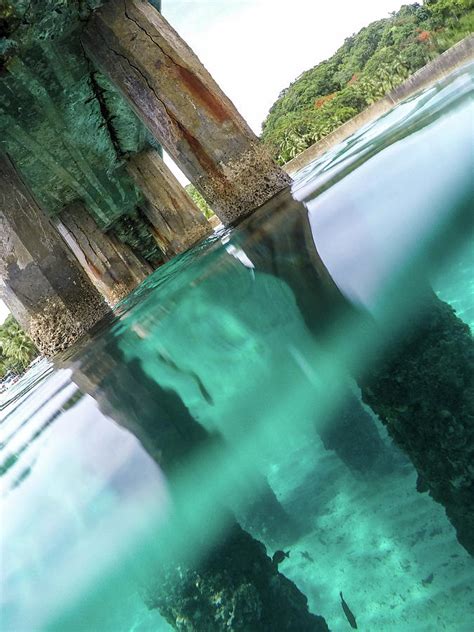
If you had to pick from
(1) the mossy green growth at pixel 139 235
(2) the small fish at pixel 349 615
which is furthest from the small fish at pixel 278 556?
(1) the mossy green growth at pixel 139 235

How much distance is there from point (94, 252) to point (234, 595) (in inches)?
432

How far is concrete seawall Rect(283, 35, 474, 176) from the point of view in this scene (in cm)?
1056

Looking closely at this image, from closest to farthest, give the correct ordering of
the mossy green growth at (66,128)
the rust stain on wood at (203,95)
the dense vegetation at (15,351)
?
the rust stain on wood at (203,95) < the mossy green growth at (66,128) < the dense vegetation at (15,351)

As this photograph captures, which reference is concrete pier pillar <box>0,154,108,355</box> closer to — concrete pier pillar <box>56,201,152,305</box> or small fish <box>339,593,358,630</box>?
small fish <box>339,593,358,630</box>

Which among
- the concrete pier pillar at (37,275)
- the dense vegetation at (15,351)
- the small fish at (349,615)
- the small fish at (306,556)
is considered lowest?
the small fish at (349,615)

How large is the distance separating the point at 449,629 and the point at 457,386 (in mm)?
792

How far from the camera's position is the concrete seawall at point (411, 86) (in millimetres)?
10562

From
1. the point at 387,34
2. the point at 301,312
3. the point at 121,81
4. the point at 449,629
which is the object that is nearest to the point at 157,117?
the point at 121,81

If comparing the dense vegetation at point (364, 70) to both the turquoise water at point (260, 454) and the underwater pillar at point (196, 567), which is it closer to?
the turquoise water at point (260, 454)

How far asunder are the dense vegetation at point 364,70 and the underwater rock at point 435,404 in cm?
3523

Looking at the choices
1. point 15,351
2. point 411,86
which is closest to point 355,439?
point 411,86

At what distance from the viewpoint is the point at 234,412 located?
229 cm

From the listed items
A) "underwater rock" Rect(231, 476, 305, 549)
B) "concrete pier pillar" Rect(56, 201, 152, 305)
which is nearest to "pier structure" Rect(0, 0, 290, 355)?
"underwater rock" Rect(231, 476, 305, 549)

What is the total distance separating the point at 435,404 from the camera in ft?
6.16
